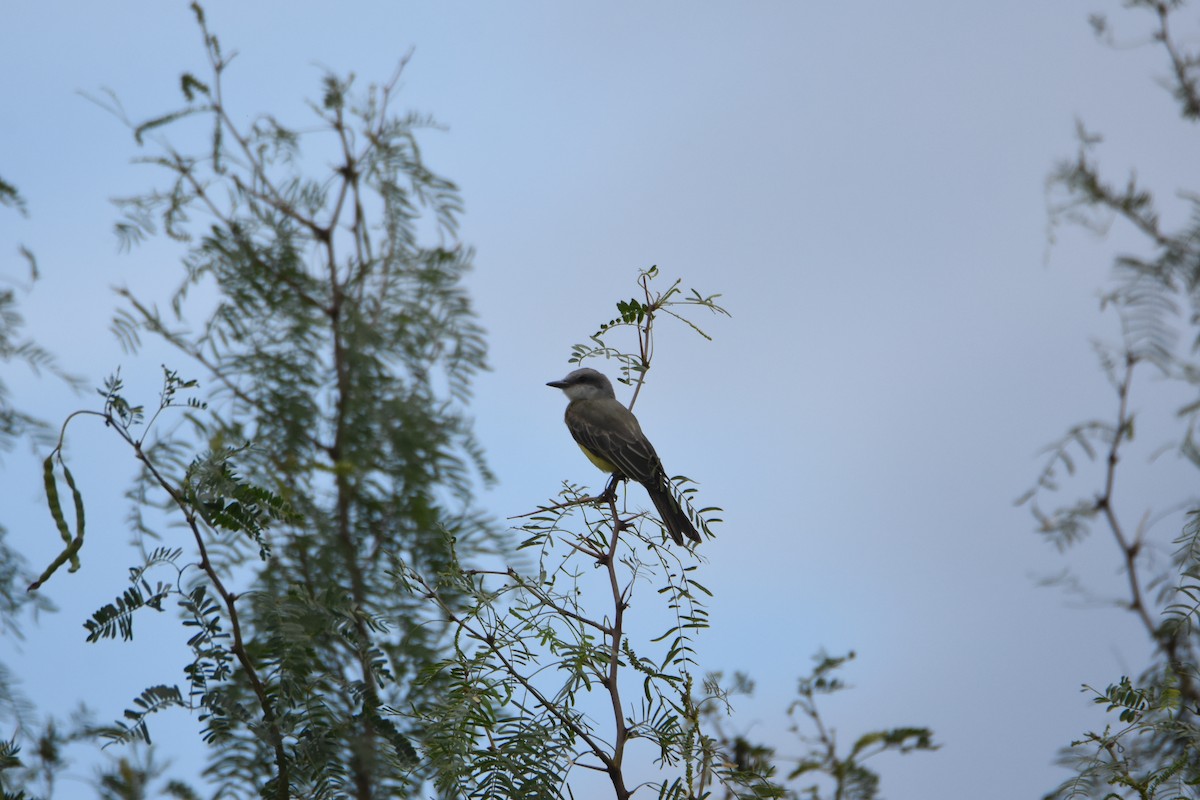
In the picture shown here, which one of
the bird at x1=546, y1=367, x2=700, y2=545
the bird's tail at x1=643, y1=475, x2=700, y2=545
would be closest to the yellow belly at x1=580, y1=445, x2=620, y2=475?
the bird at x1=546, y1=367, x2=700, y2=545

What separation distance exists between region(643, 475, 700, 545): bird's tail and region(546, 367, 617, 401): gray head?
1.69 meters

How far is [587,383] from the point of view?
5434mm

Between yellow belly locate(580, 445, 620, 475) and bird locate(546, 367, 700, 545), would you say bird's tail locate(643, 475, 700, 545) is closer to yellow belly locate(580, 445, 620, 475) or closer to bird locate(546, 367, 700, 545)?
bird locate(546, 367, 700, 545)

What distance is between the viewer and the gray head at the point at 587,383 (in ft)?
17.6

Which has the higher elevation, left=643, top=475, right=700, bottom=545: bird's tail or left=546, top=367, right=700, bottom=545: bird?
left=546, top=367, right=700, bottom=545: bird

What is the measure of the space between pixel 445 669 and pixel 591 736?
1.10ft

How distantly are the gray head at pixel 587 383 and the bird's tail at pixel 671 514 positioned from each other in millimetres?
1689

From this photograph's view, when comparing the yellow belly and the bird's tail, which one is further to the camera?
the yellow belly

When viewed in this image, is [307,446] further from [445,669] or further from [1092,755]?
[1092,755]

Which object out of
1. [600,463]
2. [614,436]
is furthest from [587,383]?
[614,436]

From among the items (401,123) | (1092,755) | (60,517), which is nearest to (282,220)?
(401,123)

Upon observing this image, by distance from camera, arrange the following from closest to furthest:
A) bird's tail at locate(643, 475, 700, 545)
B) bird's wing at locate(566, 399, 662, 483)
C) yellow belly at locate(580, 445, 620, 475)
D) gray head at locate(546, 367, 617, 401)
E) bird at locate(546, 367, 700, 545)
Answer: bird's tail at locate(643, 475, 700, 545), bird at locate(546, 367, 700, 545), bird's wing at locate(566, 399, 662, 483), yellow belly at locate(580, 445, 620, 475), gray head at locate(546, 367, 617, 401)

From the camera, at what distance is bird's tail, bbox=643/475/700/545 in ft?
9.27

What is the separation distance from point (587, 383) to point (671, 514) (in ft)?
7.32
